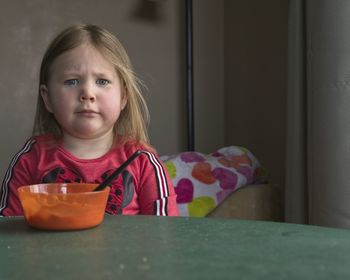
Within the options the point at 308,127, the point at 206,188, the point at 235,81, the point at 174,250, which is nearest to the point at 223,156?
the point at 206,188

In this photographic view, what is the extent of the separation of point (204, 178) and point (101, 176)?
3.21 feet

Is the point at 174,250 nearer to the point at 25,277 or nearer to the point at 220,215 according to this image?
the point at 25,277

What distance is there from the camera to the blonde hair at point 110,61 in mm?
1266

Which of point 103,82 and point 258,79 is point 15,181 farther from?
point 258,79

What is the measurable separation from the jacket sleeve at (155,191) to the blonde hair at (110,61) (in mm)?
109

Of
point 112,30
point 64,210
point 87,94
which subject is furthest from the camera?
point 112,30

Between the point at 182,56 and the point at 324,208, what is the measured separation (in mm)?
1364

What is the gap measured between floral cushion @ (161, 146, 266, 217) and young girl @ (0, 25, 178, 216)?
0.80 m

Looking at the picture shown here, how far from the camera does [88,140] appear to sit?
50.4 inches

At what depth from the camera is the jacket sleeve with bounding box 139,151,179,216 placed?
1190 mm

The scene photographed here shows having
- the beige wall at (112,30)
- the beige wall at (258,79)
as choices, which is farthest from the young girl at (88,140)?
the beige wall at (258,79)

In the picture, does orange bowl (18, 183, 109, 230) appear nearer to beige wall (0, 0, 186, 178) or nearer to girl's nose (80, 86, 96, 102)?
girl's nose (80, 86, 96, 102)

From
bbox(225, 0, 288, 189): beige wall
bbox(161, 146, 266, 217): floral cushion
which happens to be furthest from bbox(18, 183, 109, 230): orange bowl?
bbox(225, 0, 288, 189): beige wall

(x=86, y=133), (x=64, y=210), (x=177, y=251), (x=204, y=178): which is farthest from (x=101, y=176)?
(x=204, y=178)
